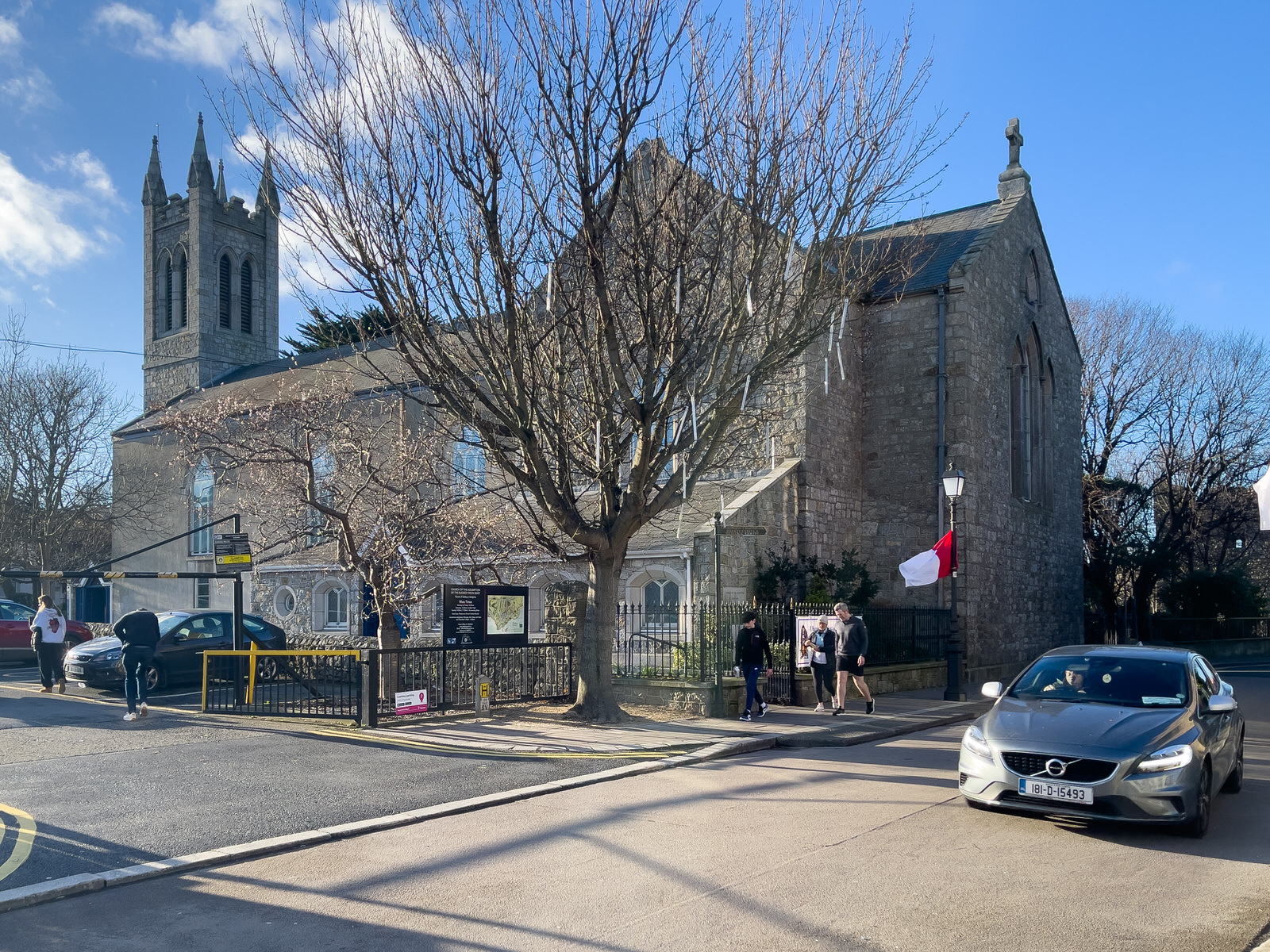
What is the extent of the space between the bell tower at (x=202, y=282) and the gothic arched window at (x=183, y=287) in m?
0.04

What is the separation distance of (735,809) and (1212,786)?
11.9ft

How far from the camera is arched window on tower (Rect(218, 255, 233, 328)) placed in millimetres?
46062

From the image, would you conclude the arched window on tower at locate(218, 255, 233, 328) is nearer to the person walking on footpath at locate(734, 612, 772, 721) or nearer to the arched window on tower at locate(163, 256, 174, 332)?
the arched window on tower at locate(163, 256, 174, 332)

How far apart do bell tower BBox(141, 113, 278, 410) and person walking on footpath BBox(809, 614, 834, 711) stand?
36.1 m

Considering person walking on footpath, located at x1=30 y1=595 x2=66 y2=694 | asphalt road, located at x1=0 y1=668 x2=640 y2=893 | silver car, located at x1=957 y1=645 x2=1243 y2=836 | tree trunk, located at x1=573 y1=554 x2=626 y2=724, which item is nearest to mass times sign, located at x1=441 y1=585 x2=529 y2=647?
tree trunk, located at x1=573 y1=554 x2=626 y2=724

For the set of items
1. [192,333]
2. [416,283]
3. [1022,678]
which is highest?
[192,333]

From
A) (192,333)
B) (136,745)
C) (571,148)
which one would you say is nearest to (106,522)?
(192,333)

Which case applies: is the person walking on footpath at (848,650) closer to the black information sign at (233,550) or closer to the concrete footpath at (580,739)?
the concrete footpath at (580,739)

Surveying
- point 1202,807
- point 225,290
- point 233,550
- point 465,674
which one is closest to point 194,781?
point 465,674

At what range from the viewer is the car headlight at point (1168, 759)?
6844 millimetres

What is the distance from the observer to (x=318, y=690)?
1490cm

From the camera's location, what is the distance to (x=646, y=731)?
1296 cm

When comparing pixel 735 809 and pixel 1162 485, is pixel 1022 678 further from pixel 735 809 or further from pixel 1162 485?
pixel 1162 485

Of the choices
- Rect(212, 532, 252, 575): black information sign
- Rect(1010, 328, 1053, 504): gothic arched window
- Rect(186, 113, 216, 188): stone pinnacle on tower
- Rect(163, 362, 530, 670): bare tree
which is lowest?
Rect(212, 532, 252, 575): black information sign
